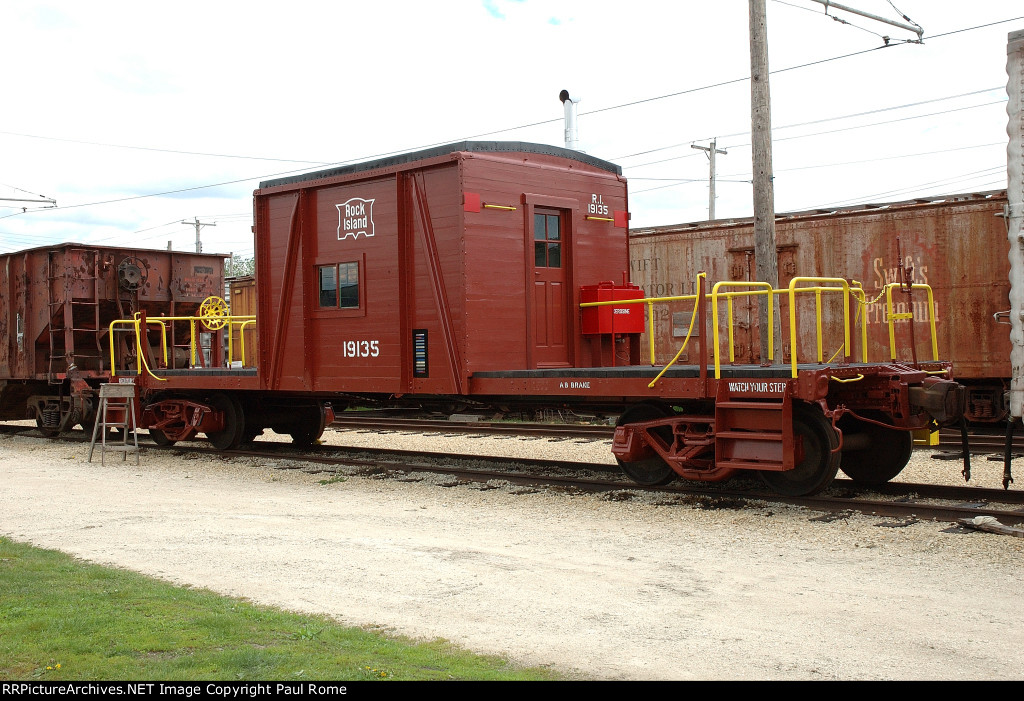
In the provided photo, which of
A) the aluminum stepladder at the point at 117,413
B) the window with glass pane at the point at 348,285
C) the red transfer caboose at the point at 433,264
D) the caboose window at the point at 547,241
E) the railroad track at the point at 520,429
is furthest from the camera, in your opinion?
the aluminum stepladder at the point at 117,413

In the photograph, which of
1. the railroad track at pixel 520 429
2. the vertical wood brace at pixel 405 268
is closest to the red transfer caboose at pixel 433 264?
the vertical wood brace at pixel 405 268

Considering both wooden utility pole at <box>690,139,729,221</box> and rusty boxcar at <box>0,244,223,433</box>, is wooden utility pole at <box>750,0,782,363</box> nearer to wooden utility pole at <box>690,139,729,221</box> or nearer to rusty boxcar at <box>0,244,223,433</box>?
rusty boxcar at <box>0,244,223,433</box>

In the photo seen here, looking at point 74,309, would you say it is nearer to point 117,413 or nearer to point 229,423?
point 117,413

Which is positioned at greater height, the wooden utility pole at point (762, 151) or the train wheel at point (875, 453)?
the wooden utility pole at point (762, 151)

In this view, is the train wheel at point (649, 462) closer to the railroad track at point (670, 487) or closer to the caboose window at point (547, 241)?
the railroad track at point (670, 487)

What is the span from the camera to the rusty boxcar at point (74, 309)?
1659cm

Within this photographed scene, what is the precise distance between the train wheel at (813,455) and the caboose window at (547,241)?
3717mm

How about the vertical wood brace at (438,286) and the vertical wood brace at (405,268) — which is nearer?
the vertical wood brace at (438,286)

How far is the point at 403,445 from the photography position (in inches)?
611

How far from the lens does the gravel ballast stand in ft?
15.6

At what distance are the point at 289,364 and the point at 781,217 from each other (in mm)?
9261

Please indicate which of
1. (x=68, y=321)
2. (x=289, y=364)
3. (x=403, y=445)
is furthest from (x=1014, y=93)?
(x=68, y=321)

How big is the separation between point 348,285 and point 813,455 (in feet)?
19.9

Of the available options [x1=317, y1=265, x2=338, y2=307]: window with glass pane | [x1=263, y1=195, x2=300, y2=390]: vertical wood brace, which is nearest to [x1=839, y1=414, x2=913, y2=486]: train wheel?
[x1=317, y1=265, x2=338, y2=307]: window with glass pane
